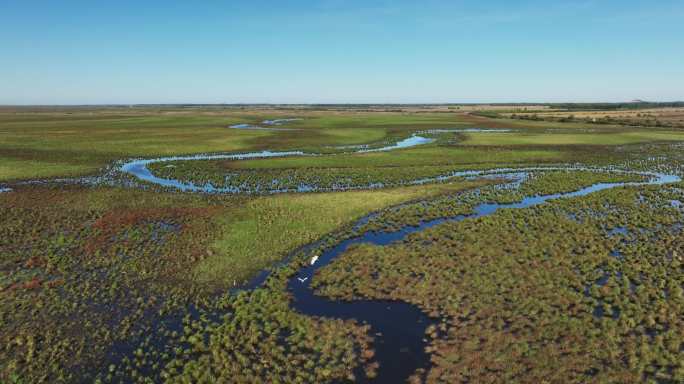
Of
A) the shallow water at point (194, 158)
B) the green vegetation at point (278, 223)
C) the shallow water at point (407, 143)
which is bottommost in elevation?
the green vegetation at point (278, 223)

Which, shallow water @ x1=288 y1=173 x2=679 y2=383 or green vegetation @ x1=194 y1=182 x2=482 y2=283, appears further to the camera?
green vegetation @ x1=194 y1=182 x2=482 y2=283

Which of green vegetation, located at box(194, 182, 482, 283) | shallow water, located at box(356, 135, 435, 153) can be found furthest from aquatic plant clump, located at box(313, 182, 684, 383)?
shallow water, located at box(356, 135, 435, 153)

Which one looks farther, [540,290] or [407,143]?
[407,143]

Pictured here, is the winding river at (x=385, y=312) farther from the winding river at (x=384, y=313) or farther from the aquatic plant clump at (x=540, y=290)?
the aquatic plant clump at (x=540, y=290)

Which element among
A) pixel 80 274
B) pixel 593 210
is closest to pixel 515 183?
pixel 593 210

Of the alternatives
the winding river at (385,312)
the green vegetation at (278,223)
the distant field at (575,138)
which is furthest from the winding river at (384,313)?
the distant field at (575,138)

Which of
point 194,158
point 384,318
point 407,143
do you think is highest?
point 407,143

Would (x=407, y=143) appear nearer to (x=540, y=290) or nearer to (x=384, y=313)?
(x=540, y=290)

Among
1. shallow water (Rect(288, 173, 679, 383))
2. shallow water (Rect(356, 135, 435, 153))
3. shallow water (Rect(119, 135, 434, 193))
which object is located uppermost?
shallow water (Rect(356, 135, 435, 153))

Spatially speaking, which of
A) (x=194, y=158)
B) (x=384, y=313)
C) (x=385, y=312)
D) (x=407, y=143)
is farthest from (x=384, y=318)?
(x=407, y=143)

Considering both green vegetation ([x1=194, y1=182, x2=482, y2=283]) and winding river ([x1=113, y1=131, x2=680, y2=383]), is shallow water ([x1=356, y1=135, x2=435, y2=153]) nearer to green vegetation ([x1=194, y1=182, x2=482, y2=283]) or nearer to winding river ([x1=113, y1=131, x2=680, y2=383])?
green vegetation ([x1=194, y1=182, x2=482, y2=283])

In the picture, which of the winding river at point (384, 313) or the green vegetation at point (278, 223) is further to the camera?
the green vegetation at point (278, 223)
